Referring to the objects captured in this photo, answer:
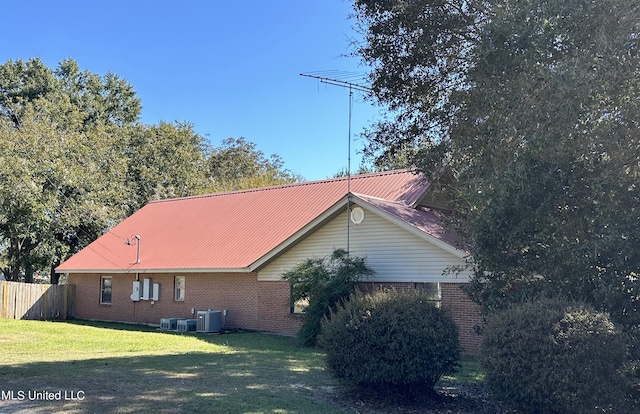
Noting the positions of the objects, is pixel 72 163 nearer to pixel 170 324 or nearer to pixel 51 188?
pixel 51 188

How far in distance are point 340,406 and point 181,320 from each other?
1513 centimetres

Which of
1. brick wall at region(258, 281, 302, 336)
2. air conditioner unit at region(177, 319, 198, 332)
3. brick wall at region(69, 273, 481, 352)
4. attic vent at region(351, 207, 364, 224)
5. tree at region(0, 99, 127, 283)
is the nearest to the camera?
brick wall at region(69, 273, 481, 352)

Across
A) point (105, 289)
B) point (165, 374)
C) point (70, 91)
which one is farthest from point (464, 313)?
point (70, 91)

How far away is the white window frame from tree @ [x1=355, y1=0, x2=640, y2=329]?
16.1 m

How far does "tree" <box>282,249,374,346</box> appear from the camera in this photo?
1806cm

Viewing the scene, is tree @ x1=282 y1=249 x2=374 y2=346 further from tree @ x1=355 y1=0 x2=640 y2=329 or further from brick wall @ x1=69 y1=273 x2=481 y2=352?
tree @ x1=355 y1=0 x2=640 y2=329

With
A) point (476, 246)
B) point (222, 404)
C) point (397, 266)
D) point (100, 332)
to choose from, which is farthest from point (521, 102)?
point (100, 332)

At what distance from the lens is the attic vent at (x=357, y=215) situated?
19.3 meters

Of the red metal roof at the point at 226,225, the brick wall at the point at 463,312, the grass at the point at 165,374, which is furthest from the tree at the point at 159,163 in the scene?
the brick wall at the point at 463,312

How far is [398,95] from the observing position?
600 inches

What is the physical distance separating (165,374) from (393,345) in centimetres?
481

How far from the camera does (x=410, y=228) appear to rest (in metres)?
17.7

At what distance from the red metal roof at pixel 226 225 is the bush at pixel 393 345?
416 inches

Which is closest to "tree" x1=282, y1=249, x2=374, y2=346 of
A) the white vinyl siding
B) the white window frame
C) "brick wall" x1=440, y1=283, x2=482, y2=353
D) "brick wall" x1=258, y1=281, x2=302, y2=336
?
the white vinyl siding
